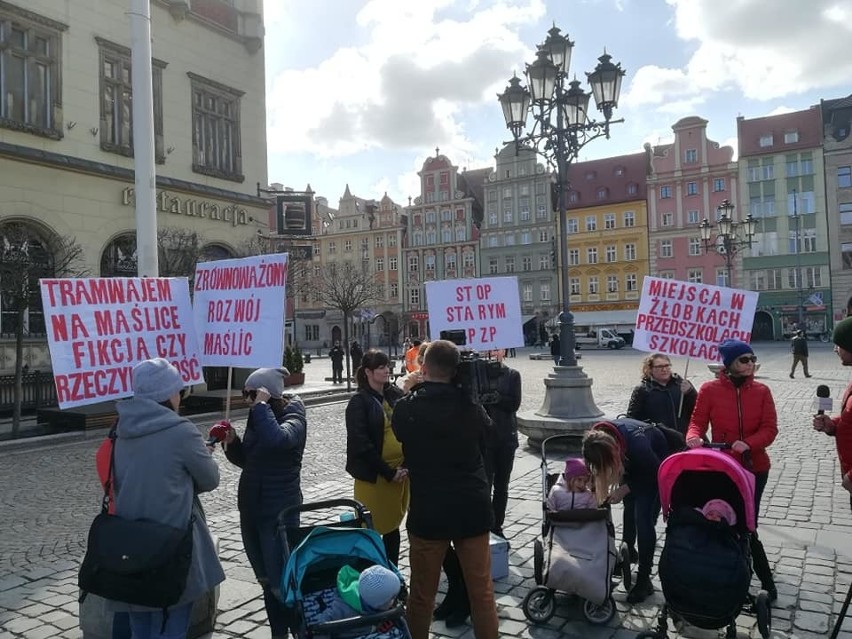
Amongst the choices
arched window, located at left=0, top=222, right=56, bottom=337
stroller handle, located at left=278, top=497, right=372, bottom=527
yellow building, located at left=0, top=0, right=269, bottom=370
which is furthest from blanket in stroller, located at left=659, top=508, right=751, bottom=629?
yellow building, located at left=0, top=0, right=269, bottom=370

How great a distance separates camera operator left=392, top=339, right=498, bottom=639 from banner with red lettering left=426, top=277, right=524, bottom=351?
3.70 metres

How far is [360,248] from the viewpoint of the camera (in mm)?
67875

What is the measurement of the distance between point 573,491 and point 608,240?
5879cm

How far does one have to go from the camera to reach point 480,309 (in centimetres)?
719

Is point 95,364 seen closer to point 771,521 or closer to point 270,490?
point 270,490

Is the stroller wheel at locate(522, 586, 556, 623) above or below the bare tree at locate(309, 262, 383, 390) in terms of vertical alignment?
below

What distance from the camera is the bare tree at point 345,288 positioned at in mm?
25281

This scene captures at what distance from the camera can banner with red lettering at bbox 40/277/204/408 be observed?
4.12 m

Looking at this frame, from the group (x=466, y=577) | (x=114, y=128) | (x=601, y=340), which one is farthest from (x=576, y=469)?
(x=601, y=340)

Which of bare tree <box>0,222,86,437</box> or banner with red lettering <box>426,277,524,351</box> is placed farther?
bare tree <box>0,222,86,437</box>

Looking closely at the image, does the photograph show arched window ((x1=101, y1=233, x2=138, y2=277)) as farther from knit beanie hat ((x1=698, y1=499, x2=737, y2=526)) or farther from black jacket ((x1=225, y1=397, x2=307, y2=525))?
knit beanie hat ((x1=698, y1=499, x2=737, y2=526))

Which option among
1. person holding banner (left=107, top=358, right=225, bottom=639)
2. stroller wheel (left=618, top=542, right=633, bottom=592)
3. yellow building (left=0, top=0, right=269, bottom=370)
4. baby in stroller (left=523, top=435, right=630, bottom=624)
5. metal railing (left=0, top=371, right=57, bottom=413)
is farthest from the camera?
yellow building (left=0, top=0, right=269, bottom=370)

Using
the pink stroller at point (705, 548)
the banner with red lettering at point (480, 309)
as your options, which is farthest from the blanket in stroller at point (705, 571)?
the banner with red lettering at point (480, 309)

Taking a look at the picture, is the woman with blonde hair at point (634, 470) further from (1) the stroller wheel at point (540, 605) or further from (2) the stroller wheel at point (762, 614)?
(2) the stroller wheel at point (762, 614)
